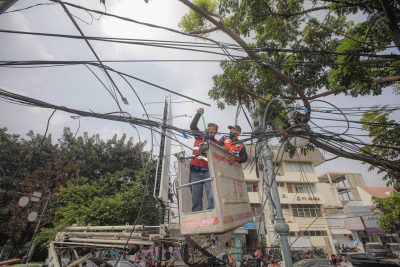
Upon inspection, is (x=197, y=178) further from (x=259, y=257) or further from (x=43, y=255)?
(x=43, y=255)

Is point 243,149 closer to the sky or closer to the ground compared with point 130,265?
closer to the sky

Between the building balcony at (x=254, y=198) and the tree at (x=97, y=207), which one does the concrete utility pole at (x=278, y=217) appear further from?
the building balcony at (x=254, y=198)

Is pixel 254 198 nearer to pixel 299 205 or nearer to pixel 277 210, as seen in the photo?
pixel 299 205

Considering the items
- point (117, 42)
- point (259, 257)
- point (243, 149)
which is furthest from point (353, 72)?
point (259, 257)

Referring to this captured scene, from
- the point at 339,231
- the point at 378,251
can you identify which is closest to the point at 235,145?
the point at 378,251

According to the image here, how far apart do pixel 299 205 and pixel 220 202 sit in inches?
1143

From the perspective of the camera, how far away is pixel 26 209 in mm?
17266

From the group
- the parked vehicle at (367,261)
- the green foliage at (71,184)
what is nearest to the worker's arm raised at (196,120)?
the green foliage at (71,184)

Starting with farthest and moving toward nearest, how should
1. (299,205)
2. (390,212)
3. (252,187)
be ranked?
(252,187), (299,205), (390,212)

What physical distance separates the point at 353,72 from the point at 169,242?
5370 mm

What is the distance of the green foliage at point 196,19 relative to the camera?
6130mm

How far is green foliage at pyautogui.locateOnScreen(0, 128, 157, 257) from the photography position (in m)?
14.9

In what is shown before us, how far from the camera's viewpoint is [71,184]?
58.0 ft

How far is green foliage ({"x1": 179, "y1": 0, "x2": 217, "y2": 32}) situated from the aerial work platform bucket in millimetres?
4231
